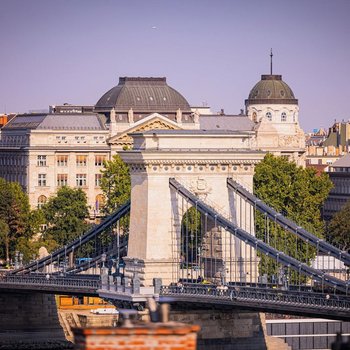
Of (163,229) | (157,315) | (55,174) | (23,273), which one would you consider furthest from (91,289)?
(55,174)

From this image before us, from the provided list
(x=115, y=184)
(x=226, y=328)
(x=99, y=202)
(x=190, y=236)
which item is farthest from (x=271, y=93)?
(x=226, y=328)

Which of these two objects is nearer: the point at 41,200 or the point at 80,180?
the point at 41,200

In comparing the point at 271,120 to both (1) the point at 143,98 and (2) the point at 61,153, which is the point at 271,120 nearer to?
(1) the point at 143,98

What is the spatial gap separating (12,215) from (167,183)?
56071mm

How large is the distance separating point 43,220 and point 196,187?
5766cm

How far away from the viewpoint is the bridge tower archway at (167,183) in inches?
2645

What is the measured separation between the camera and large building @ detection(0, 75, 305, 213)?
14112 centimetres

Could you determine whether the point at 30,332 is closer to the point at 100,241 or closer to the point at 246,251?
the point at 100,241

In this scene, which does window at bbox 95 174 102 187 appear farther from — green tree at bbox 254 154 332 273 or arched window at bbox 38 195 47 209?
green tree at bbox 254 154 332 273

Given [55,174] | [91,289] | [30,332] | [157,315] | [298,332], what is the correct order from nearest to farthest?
[157,315]
[91,289]
[298,332]
[30,332]
[55,174]

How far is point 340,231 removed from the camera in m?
114

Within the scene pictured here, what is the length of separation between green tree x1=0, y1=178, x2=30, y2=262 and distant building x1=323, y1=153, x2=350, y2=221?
24678 mm

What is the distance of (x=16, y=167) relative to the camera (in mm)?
145125

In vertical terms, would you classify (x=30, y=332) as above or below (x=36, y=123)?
below
